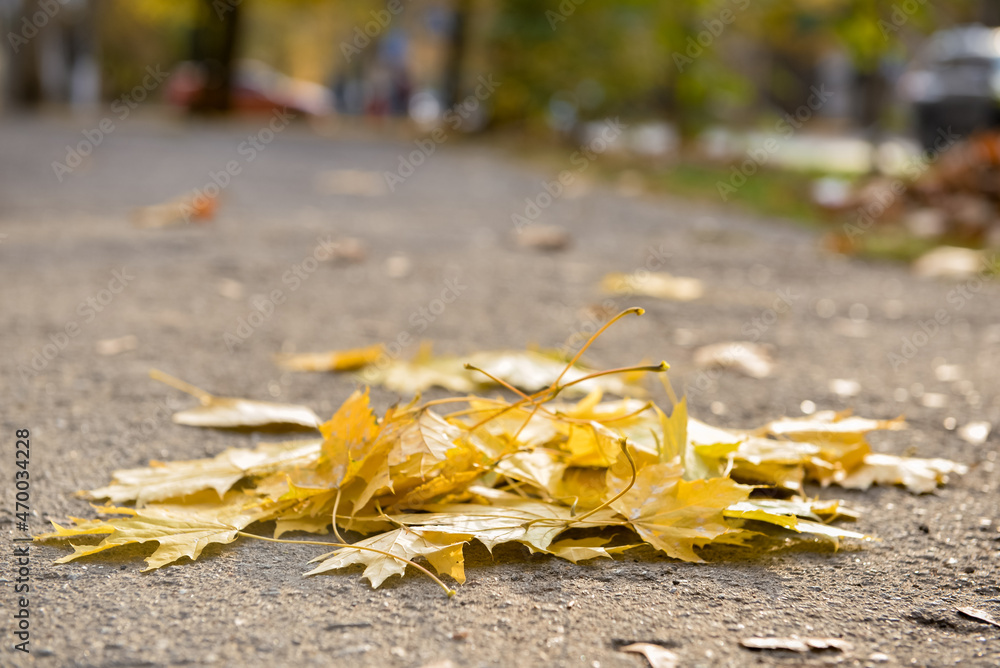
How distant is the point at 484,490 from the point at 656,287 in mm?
2243

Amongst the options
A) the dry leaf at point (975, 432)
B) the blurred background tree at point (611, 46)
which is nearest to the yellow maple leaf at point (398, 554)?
the dry leaf at point (975, 432)

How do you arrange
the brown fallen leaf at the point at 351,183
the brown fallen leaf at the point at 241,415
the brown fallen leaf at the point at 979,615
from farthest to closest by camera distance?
the brown fallen leaf at the point at 351,183, the brown fallen leaf at the point at 241,415, the brown fallen leaf at the point at 979,615

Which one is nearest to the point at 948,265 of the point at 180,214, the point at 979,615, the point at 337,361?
the point at 337,361

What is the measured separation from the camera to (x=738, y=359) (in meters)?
2.49

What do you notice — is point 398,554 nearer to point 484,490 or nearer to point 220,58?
point 484,490

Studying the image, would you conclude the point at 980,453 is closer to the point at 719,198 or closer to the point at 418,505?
the point at 418,505

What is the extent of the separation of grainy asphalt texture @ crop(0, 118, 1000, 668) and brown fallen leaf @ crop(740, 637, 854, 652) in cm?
1

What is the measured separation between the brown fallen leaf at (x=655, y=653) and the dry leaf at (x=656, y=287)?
7.83 ft

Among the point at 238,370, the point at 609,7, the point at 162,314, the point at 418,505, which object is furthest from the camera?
the point at 609,7

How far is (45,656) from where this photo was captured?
108 centimetres

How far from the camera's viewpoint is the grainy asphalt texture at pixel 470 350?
3.77ft

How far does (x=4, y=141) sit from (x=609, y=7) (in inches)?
270

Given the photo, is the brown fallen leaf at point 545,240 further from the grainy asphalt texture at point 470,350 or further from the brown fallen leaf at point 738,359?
the brown fallen leaf at point 738,359

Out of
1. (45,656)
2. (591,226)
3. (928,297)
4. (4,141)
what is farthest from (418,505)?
(4,141)
